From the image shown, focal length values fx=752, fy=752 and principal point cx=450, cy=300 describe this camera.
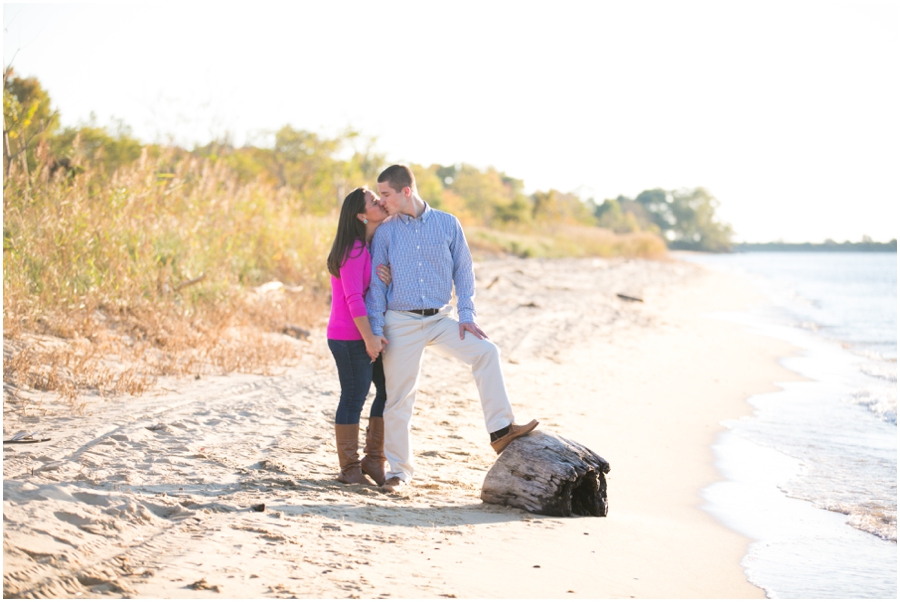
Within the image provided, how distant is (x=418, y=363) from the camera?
14.6 feet

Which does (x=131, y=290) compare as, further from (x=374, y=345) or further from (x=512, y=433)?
(x=512, y=433)

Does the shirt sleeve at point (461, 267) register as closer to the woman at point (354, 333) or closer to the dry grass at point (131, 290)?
the woman at point (354, 333)

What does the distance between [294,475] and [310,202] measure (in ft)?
60.9

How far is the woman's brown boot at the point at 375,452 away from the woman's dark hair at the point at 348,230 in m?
0.98

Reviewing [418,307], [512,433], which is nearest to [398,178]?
[418,307]

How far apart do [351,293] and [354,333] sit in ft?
0.84

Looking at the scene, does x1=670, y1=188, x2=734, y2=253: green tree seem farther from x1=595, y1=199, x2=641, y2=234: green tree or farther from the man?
the man

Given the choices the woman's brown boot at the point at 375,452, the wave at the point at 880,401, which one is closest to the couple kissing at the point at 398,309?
the woman's brown boot at the point at 375,452

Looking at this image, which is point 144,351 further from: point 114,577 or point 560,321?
point 560,321

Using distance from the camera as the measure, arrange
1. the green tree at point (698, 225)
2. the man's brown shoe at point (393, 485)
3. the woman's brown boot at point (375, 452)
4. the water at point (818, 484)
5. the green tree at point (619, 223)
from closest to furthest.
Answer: the water at point (818, 484), the man's brown shoe at point (393, 485), the woman's brown boot at point (375, 452), the green tree at point (619, 223), the green tree at point (698, 225)

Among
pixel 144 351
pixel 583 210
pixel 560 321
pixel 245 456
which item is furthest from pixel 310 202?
pixel 583 210

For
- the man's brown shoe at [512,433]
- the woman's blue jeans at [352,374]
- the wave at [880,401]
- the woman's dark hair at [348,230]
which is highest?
the woman's dark hair at [348,230]

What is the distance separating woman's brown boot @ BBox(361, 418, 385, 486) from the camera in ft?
15.2

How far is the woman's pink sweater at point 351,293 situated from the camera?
14.0 ft
